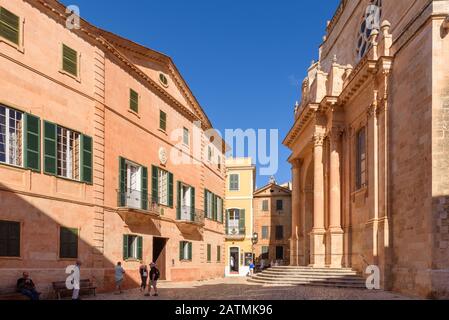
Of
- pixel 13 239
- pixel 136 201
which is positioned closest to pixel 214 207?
pixel 136 201

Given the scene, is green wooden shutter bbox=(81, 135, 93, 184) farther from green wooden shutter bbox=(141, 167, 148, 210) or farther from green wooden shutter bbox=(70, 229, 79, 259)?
green wooden shutter bbox=(141, 167, 148, 210)

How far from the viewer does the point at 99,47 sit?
802 inches

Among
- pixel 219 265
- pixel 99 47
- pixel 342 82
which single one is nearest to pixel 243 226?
pixel 219 265

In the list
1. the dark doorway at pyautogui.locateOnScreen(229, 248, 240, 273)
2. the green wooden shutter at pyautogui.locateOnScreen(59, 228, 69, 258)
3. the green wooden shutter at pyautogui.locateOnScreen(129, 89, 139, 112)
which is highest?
the green wooden shutter at pyautogui.locateOnScreen(129, 89, 139, 112)

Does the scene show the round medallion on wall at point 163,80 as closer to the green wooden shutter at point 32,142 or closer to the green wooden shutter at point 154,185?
the green wooden shutter at point 154,185

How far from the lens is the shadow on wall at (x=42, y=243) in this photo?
15.3 m

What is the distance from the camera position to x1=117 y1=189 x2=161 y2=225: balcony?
842 inches

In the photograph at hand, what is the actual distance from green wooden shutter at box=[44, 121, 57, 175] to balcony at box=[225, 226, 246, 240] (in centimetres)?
3485

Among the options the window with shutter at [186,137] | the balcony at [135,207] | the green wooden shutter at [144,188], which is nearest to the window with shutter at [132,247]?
the balcony at [135,207]

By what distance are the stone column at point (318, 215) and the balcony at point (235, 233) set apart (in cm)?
2282

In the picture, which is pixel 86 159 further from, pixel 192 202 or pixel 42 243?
pixel 192 202

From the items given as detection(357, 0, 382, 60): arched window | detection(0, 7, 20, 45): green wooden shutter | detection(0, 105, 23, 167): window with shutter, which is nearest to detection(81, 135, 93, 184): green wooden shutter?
detection(0, 105, 23, 167): window with shutter
